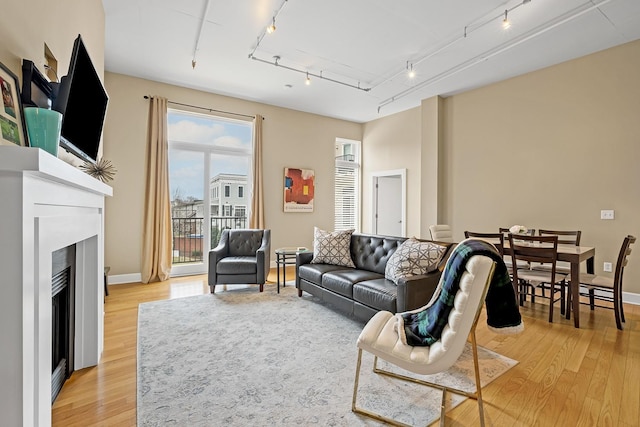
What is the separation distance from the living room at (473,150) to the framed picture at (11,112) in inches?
34.7

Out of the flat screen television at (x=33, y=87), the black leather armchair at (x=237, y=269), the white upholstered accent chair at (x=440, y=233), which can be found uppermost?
the flat screen television at (x=33, y=87)

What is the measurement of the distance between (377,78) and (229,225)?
3676mm

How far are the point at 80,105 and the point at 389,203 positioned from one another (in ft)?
19.1

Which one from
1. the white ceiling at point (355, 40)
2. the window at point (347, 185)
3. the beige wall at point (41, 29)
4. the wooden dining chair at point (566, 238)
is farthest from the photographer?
the window at point (347, 185)

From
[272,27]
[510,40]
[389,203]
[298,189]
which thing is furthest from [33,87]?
[389,203]

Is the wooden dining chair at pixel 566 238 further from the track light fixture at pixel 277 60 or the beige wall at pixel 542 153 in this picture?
the track light fixture at pixel 277 60

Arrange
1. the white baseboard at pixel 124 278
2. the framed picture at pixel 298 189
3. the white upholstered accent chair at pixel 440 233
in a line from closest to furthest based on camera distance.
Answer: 1. the white upholstered accent chair at pixel 440 233
2. the white baseboard at pixel 124 278
3. the framed picture at pixel 298 189

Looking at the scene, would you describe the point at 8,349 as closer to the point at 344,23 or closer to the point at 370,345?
the point at 370,345

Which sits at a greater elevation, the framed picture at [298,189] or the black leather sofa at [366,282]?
the framed picture at [298,189]

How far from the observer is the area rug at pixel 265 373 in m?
1.74

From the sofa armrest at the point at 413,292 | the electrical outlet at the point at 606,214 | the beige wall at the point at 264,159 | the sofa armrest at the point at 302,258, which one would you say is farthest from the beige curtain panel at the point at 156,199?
the electrical outlet at the point at 606,214

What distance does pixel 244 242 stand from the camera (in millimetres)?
4730

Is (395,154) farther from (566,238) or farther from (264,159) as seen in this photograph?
(566,238)

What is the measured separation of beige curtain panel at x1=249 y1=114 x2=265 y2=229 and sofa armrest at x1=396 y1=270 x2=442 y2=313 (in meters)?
3.71
